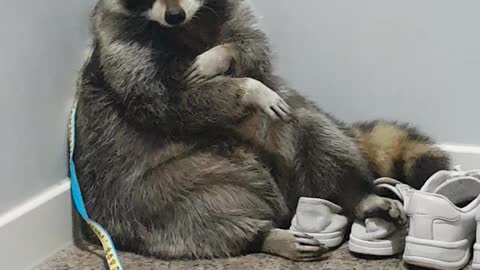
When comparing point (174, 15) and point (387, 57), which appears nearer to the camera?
point (174, 15)

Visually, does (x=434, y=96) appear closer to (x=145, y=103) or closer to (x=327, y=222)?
(x=327, y=222)

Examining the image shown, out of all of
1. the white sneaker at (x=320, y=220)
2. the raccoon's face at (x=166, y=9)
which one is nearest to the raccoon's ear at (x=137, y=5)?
the raccoon's face at (x=166, y=9)

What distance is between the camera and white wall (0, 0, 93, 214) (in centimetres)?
163

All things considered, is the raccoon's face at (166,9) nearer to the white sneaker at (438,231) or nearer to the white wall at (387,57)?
the white wall at (387,57)

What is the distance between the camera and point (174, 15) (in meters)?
1.69

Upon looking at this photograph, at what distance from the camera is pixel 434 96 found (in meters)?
2.00

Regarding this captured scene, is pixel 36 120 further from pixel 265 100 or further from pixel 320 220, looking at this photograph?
pixel 320 220

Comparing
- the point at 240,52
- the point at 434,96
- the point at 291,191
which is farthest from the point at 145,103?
the point at 434,96

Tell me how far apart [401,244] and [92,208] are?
2.26 feet

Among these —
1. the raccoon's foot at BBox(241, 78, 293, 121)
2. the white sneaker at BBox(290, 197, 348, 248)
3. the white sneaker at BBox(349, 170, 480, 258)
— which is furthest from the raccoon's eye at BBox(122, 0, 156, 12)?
the white sneaker at BBox(349, 170, 480, 258)

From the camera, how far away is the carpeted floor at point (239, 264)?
1684 millimetres

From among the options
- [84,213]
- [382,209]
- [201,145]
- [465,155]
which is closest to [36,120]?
[84,213]

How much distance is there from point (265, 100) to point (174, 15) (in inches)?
10.4

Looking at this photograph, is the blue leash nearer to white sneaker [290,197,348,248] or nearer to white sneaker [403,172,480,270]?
white sneaker [290,197,348,248]
